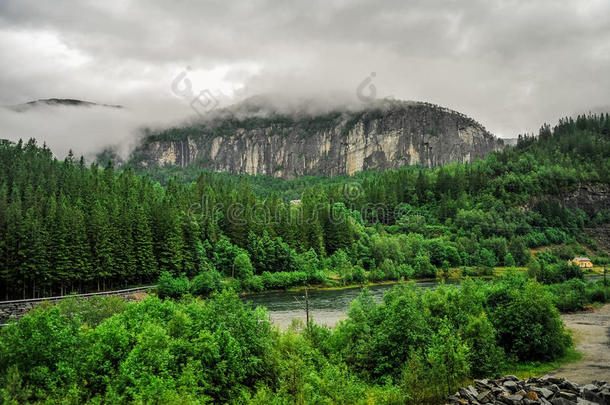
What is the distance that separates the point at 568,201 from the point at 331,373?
171499 mm

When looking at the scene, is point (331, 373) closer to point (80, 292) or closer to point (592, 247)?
point (80, 292)

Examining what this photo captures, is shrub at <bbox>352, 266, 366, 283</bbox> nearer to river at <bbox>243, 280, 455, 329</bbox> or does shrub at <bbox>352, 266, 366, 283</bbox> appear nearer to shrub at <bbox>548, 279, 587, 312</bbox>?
river at <bbox>243, 280, 455, 329</bbox>

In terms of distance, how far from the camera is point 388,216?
150m

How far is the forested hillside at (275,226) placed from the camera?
72.4 meters

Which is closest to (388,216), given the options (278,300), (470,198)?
(470,198)

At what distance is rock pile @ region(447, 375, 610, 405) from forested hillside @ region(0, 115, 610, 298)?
190 feet

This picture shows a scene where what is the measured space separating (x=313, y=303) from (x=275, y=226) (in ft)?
128

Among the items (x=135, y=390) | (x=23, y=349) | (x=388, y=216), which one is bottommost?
(x=135, y=390)

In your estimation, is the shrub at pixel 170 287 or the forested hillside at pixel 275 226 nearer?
the forested hillside at pixel 275 226

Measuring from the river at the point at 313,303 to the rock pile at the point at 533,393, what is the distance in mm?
26811

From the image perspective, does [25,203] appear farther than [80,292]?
Yes

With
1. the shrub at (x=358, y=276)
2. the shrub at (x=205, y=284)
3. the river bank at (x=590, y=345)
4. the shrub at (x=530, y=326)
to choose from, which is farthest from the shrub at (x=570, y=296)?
the shrub at (x=205, y=284)

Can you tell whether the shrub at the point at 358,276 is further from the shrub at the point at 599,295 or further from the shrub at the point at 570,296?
the shrub at the point at 599,295

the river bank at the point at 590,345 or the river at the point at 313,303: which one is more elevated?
the river at the point at 313,303
